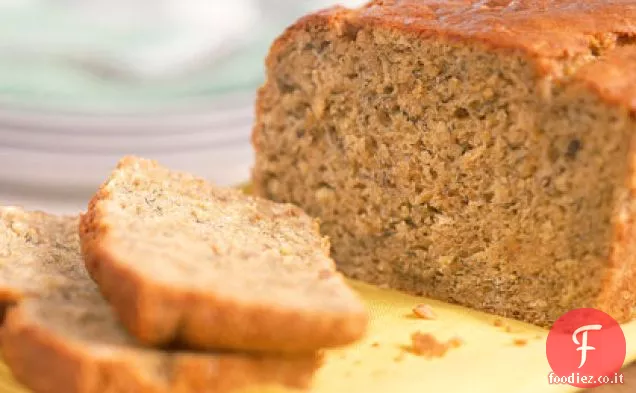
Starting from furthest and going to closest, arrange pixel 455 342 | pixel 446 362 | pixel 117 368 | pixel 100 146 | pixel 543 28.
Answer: pixel 100 146, pixel 543 28, pixel 455 342, pixel 446 362, pixel 117 368

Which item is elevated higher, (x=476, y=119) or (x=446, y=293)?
(x=476, y=119)

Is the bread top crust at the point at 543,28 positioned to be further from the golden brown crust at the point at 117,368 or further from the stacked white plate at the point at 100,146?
the stacked white plate at the point at 100,146

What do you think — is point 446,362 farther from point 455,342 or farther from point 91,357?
point 91,357

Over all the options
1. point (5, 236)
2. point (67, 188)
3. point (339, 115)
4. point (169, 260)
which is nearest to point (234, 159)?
point (67, 188)

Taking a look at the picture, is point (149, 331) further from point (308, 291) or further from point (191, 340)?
point (308, 291)

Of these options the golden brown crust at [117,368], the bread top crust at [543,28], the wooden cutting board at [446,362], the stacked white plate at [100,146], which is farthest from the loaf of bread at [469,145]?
the stacked white plate at [100,146]

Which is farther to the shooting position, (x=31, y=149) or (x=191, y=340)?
(x=31, y=149)

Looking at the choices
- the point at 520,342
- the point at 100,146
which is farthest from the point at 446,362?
the point at 100,146
